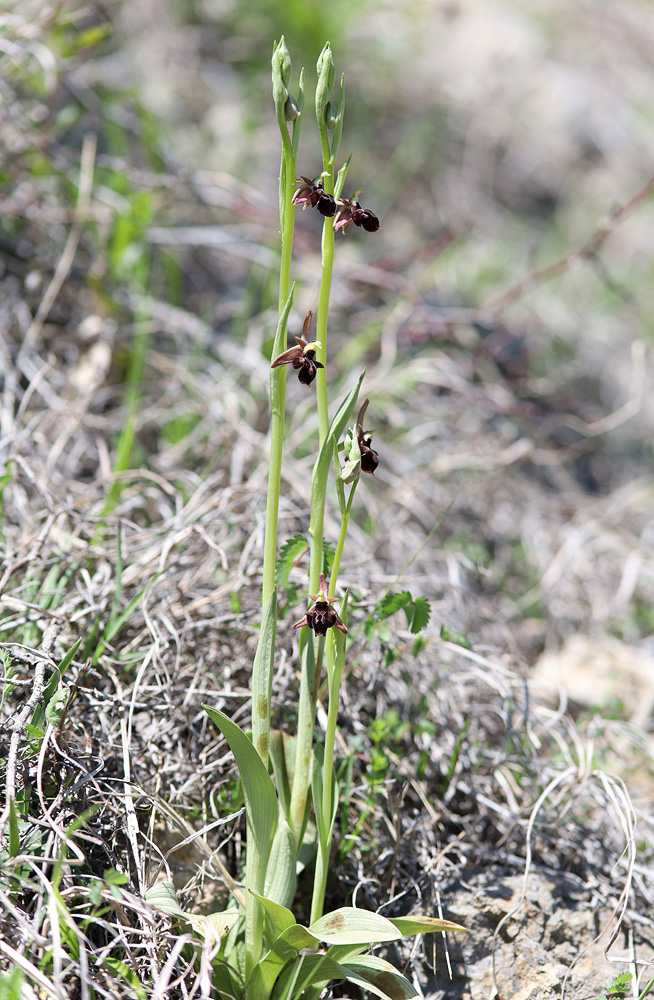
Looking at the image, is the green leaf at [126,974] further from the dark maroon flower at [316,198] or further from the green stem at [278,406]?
the dark maroon flower at [316,198]

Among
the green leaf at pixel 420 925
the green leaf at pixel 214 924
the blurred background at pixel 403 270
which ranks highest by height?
the blurred background at pixel 403 270

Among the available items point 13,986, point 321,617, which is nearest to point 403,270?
point 321,617

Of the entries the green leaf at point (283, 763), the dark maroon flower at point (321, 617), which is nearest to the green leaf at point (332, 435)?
the dark maroon flower at point (321, 617)

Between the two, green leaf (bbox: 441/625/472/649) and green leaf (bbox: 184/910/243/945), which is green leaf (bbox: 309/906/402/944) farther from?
green leaf (bbox: 441/625/472/649)

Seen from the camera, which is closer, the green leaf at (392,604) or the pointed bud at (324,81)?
the pointed bud at (324,81)

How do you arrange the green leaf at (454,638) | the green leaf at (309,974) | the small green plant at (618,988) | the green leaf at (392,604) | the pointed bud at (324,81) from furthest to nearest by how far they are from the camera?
the green leaf at (454,638)
the green leaf at (392,604)
the small green plant at (618,988)
the green leaf at (309,974)
the pointed bud at (324,81)

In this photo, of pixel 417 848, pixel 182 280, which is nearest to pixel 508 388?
pixel 182 280

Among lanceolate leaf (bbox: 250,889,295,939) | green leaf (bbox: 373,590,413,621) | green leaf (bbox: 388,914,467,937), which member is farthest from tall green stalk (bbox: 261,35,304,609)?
green leaf (bbox: 388,914,467,937)

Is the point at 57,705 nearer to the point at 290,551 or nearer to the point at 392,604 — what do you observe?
the point at 290,551
